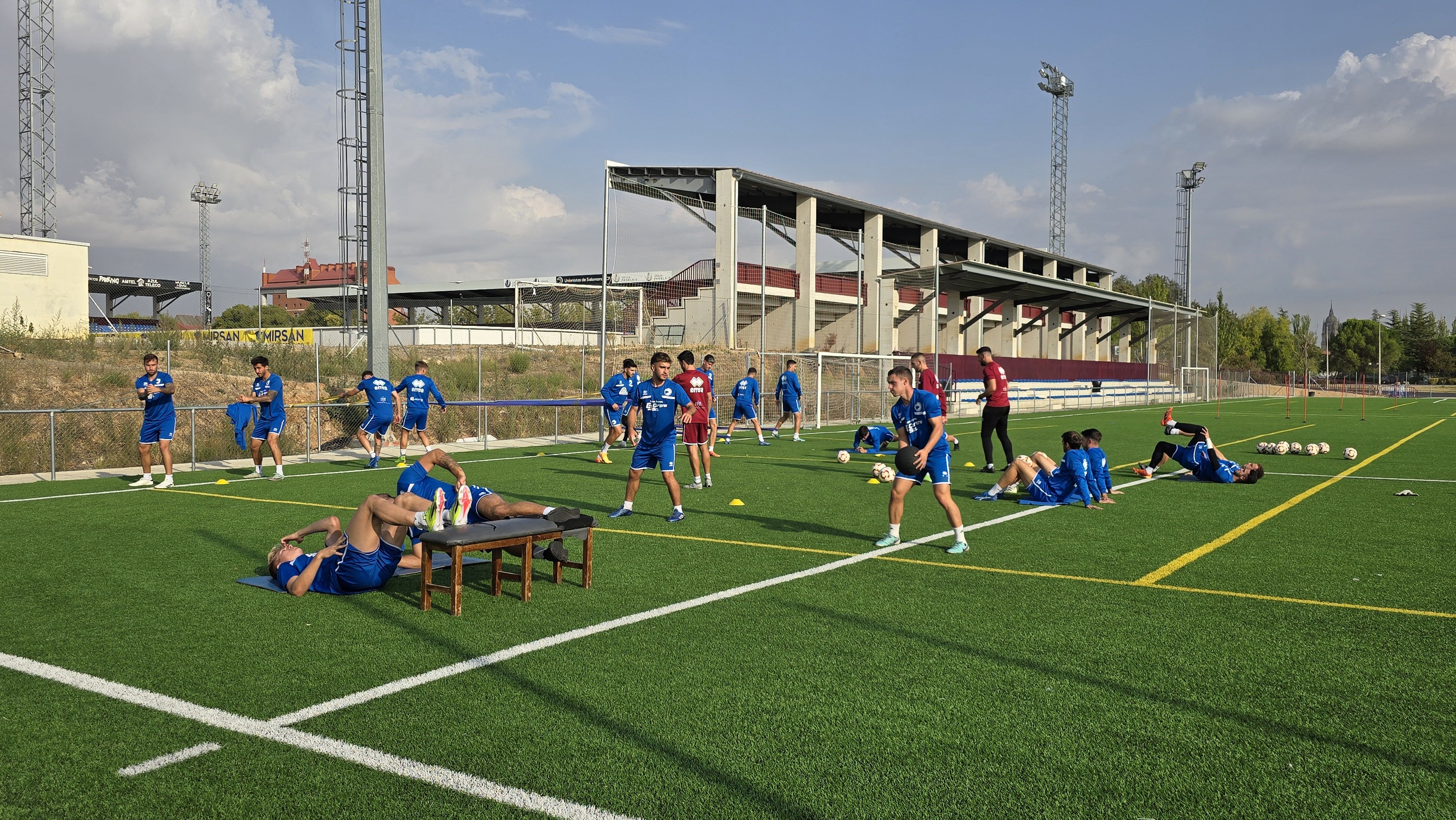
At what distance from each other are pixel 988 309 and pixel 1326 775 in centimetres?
4509

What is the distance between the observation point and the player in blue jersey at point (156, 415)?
13172 millimetres

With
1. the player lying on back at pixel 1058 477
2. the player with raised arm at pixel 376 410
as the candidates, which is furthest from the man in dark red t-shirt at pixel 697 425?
the player with raised arm at pixel 376 410

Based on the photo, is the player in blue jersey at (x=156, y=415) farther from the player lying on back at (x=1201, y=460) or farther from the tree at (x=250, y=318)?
the tree at (x=250, y=318)

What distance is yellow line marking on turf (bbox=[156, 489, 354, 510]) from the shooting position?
11.7 metres

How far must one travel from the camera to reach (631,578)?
7.58 m

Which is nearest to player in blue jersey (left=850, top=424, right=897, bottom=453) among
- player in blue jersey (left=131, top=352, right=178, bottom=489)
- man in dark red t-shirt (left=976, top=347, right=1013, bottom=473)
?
man in dark red t-shirt (left=976, top=347, right=1013, bottom=473)

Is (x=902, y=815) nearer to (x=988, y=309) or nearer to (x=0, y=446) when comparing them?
(x=0, y=446)

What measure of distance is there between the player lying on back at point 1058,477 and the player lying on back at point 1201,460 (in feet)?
9.65

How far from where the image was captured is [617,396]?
61.4 ft

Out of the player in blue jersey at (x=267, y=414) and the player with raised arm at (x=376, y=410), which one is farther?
the player with raised arm at (x=376, y=410)

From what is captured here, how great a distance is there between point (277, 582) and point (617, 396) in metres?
11.8

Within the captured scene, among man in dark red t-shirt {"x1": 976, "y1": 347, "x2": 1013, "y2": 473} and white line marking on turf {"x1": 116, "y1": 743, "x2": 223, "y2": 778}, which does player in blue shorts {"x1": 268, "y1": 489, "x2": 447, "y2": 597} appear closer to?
white line marking on turf {"x1": 116, "y1": 743, "x2": 223, "y2": 778}

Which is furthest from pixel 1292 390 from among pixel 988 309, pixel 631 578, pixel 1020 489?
pixel 631 578

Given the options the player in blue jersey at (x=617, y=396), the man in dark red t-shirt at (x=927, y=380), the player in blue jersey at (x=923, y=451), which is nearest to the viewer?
the player in blue jersey at (x=923, y=451)
